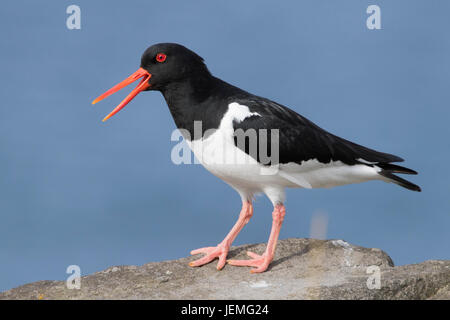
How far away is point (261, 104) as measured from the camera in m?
6.51

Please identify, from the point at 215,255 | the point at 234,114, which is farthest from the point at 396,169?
the point at 215,255

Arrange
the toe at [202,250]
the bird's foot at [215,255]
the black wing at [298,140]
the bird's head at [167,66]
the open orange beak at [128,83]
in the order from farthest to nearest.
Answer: the toe at [202,250] < the bird's foot at [215,255] < the open orange beak at [128,83] < the bird's head at [167,66] < the black wing at [298,140]

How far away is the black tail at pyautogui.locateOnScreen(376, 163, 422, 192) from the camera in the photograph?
267 inches

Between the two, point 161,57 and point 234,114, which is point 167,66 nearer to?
point 161,57

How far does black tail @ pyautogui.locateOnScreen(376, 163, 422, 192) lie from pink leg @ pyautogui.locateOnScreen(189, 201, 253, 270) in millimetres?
1464

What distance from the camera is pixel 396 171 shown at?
6.98 metres

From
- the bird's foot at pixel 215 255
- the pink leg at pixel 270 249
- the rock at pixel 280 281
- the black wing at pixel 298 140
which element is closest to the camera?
the rock at pixel 280 281

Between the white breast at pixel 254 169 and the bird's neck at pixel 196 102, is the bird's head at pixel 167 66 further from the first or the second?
the white breast at pixel 254 169

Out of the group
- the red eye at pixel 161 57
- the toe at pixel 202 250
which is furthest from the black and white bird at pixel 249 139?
the toe at pixel 202 250

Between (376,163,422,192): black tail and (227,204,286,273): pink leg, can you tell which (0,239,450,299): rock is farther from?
(376,163,422,192): black tail

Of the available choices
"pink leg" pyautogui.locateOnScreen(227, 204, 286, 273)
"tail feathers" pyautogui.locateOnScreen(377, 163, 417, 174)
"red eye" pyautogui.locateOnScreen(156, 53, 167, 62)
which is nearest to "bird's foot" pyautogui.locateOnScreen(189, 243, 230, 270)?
"pink leg" pyautogui.locateOnScreen(227, 204, 286, 273)

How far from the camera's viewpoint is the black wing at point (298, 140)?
6.32 meters
